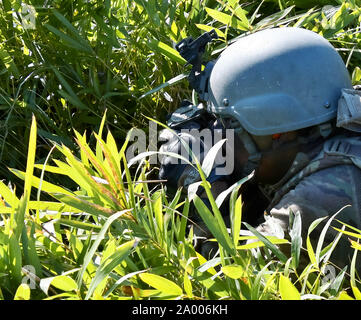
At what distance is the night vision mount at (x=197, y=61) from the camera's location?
201 cm

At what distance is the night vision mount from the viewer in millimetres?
2014

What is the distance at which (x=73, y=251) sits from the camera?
162 centimetres

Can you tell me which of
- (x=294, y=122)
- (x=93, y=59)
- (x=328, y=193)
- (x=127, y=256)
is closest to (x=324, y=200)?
(x=328, y=193)

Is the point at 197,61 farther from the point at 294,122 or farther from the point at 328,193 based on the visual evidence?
the point at 328,193

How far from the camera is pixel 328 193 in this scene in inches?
69.3

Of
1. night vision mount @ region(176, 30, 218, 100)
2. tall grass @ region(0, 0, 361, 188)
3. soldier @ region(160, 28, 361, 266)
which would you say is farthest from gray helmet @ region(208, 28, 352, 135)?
tall grass @ region(0, 0, 361, 188)

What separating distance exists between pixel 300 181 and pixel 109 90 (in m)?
0.86

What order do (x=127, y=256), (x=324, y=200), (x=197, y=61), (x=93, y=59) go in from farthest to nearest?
(x=93, y=59) → (x=197, y=61) → (x=324, y=200) → (x=127, y=256)

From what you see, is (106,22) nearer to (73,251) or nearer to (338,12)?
(338,12)

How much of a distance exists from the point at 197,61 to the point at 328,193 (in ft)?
1.72

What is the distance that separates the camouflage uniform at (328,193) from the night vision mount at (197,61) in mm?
344

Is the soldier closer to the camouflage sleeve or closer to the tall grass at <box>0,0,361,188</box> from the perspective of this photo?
the camouflage sleeve

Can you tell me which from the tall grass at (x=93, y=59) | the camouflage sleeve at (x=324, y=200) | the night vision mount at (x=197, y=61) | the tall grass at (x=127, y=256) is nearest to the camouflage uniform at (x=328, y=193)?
the camouflage sleeve at (x=324, y=200)
